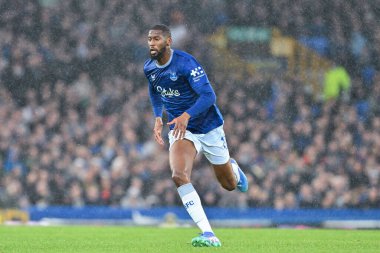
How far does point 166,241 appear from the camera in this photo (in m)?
10.3

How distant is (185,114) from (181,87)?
0.73 m

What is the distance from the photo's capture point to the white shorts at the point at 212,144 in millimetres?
10164

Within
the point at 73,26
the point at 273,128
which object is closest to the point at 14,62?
the point at 73,26

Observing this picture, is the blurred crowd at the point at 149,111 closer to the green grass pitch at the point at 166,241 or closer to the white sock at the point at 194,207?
the green grass pitch at the point at 166,241

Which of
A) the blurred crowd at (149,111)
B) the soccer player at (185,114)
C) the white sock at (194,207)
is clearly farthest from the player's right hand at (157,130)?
the blurred crowd at (149,111)

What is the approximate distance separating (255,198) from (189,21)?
7171 mm

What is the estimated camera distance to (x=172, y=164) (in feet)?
31.2

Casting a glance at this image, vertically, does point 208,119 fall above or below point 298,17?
below

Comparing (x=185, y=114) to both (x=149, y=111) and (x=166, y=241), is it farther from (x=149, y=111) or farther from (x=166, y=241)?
(x=149, y=111)

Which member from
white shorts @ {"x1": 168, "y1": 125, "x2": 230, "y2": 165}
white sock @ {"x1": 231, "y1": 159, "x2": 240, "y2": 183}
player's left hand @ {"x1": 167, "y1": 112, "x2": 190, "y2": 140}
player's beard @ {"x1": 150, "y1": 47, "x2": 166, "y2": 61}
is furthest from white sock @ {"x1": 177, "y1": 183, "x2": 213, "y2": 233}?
white sock @ {"x1": 231, "y1": 159, "x2": 240, "y2": 183}

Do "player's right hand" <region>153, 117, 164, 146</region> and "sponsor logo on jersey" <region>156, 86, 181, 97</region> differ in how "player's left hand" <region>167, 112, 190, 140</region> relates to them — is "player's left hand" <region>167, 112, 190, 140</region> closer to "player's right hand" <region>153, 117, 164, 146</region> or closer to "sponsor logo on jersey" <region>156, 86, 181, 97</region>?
"player's right hand" <region>153, 117, 164, 146</region>

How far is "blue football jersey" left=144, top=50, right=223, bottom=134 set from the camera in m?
9.66

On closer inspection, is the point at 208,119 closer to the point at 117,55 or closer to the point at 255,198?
the point at 255,198

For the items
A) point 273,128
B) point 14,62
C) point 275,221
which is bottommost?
point 275,221
